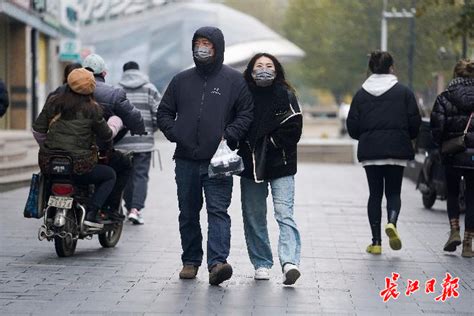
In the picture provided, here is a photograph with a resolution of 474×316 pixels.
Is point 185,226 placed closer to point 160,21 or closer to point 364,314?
point 364,314

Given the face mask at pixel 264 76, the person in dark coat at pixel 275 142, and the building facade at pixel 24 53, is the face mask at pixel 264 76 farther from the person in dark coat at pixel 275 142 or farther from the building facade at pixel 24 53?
the building facade at pixel 24 53

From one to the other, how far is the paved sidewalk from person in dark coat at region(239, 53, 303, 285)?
34cm

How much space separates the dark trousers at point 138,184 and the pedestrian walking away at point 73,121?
3.55m

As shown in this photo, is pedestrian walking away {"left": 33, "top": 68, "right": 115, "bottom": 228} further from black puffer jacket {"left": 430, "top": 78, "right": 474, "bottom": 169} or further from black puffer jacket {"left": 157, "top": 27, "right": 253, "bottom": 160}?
black puffer jacket {"left": 430, "top": 78, "right": 474, "bottom": 169}

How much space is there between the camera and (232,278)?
10.1 meters

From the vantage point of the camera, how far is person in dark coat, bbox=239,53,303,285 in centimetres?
980

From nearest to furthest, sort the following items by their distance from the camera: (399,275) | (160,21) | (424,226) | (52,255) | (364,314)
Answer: (364,314) < (399,275) < (52,255) < (424,226) < (160,21)

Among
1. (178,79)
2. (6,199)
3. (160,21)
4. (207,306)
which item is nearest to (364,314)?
(207,306)

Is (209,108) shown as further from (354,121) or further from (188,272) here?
(354,121)

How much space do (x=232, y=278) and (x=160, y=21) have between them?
205ft

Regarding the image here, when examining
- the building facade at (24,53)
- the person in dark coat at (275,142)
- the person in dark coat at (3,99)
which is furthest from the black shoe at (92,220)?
the building facade at (24,53)

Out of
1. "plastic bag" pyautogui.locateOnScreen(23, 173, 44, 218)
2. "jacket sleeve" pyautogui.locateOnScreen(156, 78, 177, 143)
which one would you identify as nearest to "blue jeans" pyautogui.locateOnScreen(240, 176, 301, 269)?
"jacket sleeve" pyautogui.locateOnScreen(156, 78, 177, 143)

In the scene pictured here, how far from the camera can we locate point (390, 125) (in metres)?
12.0

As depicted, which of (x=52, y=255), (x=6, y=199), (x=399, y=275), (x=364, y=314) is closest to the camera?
(x=364, y=314)
